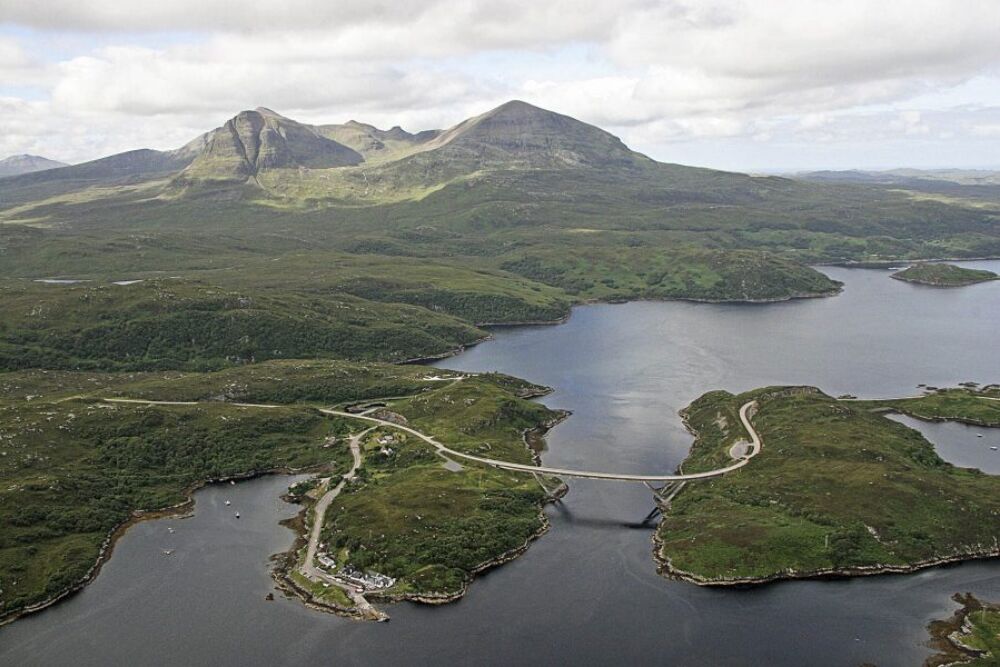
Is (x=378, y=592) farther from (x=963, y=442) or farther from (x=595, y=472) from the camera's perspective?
(x=963, y=442)

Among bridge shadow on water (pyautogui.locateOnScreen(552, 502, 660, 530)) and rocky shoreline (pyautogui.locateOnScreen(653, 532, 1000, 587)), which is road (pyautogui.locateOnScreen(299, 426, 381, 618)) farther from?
rocky shoreline (pyautogui.locateOnScreen(653, 532, 1000, 587))

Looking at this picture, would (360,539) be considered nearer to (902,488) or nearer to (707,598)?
(707,598)

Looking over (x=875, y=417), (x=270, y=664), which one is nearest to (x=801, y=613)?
(x=270, y=664)

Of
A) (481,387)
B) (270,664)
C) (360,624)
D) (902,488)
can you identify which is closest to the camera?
(270,664)

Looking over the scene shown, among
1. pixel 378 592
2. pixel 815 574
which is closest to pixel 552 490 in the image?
pixel 378 592

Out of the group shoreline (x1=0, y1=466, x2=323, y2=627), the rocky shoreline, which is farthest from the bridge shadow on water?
shoreline (x1=0, y1=466, x2=323, y2=627)

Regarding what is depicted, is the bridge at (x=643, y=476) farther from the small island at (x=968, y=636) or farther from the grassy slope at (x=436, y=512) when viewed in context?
the small island at (x=968, y=636)
